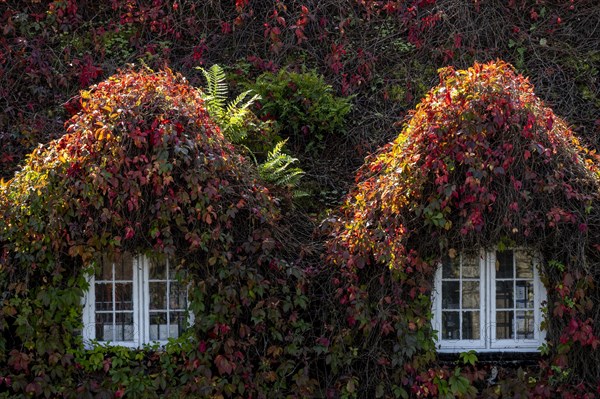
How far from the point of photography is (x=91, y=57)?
1222 cm

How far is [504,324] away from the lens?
30.8 feet

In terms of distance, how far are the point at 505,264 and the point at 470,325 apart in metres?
0.74

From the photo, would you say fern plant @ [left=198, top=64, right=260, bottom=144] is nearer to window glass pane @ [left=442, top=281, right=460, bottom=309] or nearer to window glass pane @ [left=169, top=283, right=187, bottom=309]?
window glass pane @ [left=169, top=283, right=187, bottom=309]

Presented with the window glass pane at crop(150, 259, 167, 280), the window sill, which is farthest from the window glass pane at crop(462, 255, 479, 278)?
the window glass pane at crop(150, 259, 167, 280)

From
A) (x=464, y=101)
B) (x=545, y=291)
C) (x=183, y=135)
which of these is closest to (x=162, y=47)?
(x=183, y=135)

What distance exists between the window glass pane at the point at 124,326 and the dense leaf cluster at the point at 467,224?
7.34 feet

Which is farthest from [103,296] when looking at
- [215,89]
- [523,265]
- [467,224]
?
[523,265]

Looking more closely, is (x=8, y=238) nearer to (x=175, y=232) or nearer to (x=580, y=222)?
(x=175, y=232)

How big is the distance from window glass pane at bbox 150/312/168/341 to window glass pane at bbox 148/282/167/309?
83 mm

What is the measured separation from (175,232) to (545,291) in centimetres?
385

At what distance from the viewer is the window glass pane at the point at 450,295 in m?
9.39

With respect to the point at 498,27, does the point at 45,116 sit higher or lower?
lower

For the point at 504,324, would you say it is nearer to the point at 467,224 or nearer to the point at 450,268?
the point at 450,268

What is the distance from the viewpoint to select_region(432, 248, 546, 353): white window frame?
30.4 feet
